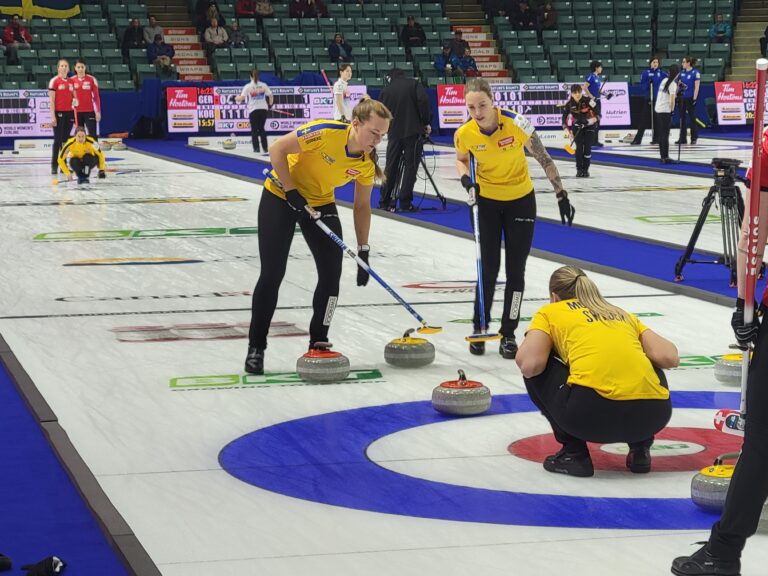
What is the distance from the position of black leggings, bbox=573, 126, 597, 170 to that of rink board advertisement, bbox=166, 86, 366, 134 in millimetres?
11138

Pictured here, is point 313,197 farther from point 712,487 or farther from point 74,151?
point 74,151

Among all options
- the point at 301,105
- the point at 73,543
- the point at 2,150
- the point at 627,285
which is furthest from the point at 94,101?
the point at 73,543

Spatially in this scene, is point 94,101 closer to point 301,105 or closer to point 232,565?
point 301,105

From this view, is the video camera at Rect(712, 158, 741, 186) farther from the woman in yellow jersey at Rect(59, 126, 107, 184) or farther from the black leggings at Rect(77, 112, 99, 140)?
the black leggings at Rect(77, 112, 99, 140)

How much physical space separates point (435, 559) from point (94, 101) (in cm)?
1896

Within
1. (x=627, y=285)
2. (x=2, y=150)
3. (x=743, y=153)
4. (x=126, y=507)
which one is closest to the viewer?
(x=126, y=507)

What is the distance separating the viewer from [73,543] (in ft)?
16.0

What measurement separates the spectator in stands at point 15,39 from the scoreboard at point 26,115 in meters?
2.35

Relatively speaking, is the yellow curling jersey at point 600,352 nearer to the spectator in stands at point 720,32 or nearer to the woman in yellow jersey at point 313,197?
the woman in yellow jersey at point 313,197

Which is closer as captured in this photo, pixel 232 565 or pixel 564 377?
pixel 232 565

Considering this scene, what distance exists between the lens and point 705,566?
4.36 meters

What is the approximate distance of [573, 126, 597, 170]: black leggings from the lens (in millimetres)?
21484

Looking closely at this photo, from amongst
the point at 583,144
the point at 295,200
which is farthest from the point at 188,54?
the point at 295,200

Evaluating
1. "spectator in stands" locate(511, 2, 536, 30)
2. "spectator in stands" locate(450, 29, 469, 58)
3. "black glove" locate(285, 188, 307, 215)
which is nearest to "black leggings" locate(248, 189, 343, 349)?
"black glove" locate(285, 188, 307, 215)
